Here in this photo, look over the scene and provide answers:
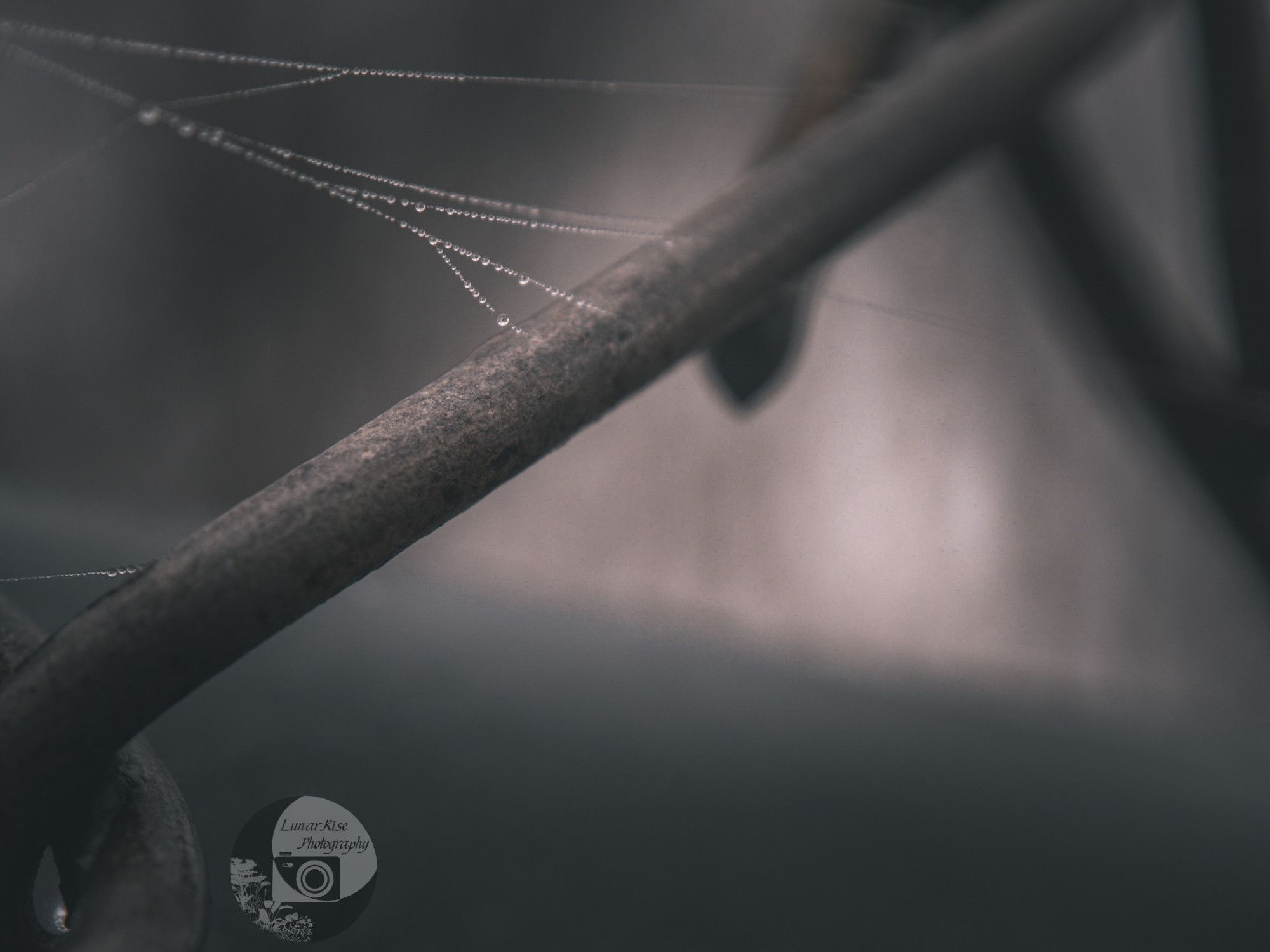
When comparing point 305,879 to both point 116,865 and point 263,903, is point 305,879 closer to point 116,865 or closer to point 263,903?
point 263,903

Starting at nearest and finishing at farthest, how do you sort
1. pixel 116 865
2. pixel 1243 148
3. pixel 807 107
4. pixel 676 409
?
pixel 116 865, pixel 807 107, pixel 1243 148, pixel 676 409

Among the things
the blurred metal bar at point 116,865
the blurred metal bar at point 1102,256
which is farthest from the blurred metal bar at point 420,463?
the blurred metal bar at point 1102,256

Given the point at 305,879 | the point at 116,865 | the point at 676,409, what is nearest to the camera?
the point at 116,865

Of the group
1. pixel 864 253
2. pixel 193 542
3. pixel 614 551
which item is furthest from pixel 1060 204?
pixel 193 542

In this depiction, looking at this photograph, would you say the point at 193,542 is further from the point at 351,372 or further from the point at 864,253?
the point at 864,253

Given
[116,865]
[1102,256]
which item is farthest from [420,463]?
[1102,256]

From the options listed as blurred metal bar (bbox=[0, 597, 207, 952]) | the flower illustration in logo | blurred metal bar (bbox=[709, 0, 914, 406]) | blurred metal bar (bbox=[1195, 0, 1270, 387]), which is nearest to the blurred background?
blurred metal bar (bbox=[1195, 0, 1270, 387])

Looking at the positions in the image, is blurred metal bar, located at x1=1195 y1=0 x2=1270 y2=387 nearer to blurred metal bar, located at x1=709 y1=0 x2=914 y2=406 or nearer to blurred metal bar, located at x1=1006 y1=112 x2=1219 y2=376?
blurred metal bar, located at x1=1006 y1=112 x2=1219 y2=376
